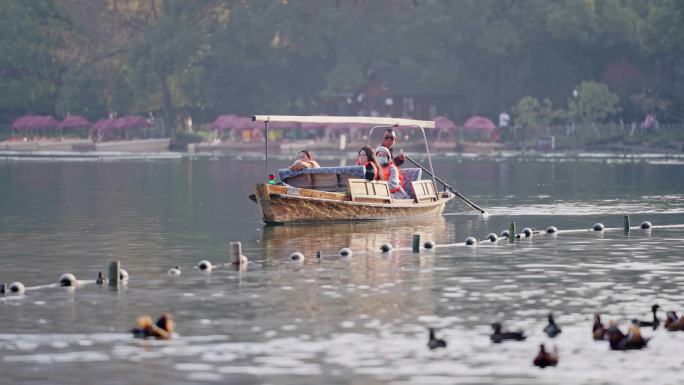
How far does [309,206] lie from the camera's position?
5234 centimetres

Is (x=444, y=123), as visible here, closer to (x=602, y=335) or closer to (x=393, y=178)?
(x=393, y=178)

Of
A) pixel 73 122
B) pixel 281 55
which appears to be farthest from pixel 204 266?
pixel 281 55

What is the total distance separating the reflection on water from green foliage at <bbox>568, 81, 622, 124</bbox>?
8246 centimetres

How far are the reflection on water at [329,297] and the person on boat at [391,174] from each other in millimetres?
1424

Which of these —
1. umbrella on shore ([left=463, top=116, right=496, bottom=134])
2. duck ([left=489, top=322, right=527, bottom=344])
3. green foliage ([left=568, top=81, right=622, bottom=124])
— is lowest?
duck ([left=489, top=322, right=527, bottom=344])

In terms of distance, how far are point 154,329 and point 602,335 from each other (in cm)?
796

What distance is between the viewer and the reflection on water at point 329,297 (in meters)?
25.7

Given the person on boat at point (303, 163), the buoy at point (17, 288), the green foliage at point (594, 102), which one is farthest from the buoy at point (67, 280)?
the green foliage at point (594, 102)

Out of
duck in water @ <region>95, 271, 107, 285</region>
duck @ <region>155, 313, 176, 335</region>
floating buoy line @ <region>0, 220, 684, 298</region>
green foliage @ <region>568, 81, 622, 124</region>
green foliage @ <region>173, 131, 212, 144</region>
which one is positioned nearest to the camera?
duck @ <region>155, 313, 176, 335</region>

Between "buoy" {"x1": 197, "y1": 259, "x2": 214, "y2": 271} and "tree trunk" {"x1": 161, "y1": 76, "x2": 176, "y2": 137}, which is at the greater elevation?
"tree trunk" {"x1": 161, "y1": 76, "x2": 176, "y2": 137}

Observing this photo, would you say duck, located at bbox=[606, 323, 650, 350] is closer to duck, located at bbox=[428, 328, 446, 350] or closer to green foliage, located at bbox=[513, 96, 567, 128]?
duck, located at bbox=[428, 328, 446, 350]

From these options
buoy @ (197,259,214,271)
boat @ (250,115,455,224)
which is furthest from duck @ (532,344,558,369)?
boat @ (250,115,455,224)

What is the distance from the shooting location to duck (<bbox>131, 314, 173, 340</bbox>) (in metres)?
28.1

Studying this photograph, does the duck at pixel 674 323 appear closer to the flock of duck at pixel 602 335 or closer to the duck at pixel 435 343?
the flock of duck at pixel 602 335
